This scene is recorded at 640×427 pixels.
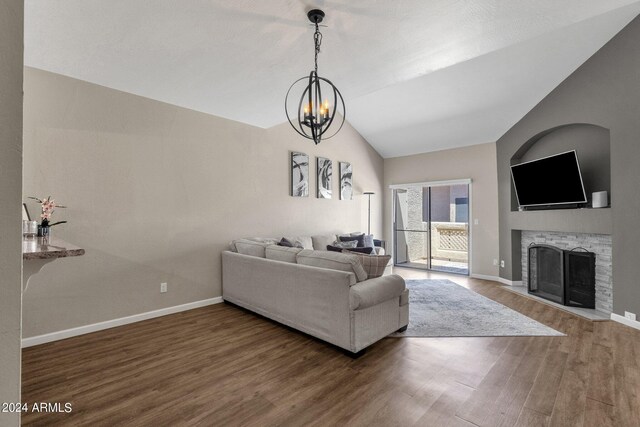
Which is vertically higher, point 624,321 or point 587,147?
point 587,147

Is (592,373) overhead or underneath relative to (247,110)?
underneath

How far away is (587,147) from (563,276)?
6.04ft

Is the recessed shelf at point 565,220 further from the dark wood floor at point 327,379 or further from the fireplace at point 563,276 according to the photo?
the dark wood floor at point 327,379

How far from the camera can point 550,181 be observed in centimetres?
445

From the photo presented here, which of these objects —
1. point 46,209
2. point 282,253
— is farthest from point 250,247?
point 46,209

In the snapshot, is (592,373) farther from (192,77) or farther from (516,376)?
(192,77)

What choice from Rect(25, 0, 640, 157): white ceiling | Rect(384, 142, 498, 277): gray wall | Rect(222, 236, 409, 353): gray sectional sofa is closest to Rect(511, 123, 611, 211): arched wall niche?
Rect(25, 0, 640, 157): white ceiling

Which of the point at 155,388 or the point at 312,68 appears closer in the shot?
the point at 155,388

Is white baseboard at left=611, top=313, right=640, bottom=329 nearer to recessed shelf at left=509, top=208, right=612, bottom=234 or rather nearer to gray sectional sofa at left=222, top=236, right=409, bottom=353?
recessed shelf at left=509, top=208, right=612, bottom=234

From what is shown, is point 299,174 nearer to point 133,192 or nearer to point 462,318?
point 133,192

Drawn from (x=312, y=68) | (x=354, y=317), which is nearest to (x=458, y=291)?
(x=354, y=317)

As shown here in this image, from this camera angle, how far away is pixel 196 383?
229 centimetres

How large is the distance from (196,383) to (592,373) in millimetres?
3131

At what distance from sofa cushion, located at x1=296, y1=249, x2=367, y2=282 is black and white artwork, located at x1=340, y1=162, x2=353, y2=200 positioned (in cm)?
346
